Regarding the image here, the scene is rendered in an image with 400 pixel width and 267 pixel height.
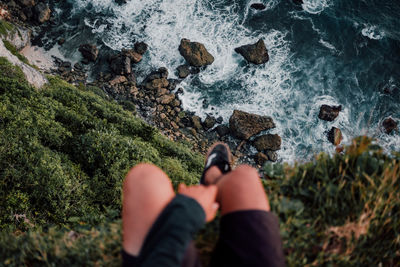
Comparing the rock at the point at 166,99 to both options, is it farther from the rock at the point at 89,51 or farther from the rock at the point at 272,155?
the rock at the point at 272,155

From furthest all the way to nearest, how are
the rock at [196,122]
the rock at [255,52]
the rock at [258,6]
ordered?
the rock at [258,6]
the rock at [255,52]
the rock at [196,122]

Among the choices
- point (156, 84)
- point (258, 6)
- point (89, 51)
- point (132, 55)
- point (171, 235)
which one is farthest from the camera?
point (258, 6)

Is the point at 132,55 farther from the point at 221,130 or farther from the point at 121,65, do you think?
the point at 221,130

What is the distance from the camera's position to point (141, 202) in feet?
→ 8.30

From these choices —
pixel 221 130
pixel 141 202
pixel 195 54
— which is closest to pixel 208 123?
pixel 221 130

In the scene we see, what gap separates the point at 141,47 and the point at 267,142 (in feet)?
32.7

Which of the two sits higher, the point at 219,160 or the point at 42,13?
the point at 219,160

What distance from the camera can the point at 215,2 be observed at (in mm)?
21078

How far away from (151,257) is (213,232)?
1071mm

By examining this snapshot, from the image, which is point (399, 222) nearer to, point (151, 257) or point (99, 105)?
point (151, 257)

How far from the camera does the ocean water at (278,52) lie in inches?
675

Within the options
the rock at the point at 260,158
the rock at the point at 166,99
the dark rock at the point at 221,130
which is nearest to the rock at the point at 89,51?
the rock at the point at 166,99

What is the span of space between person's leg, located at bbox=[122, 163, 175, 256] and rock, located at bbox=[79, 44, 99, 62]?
16201 mm

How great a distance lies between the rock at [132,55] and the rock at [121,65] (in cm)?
39
